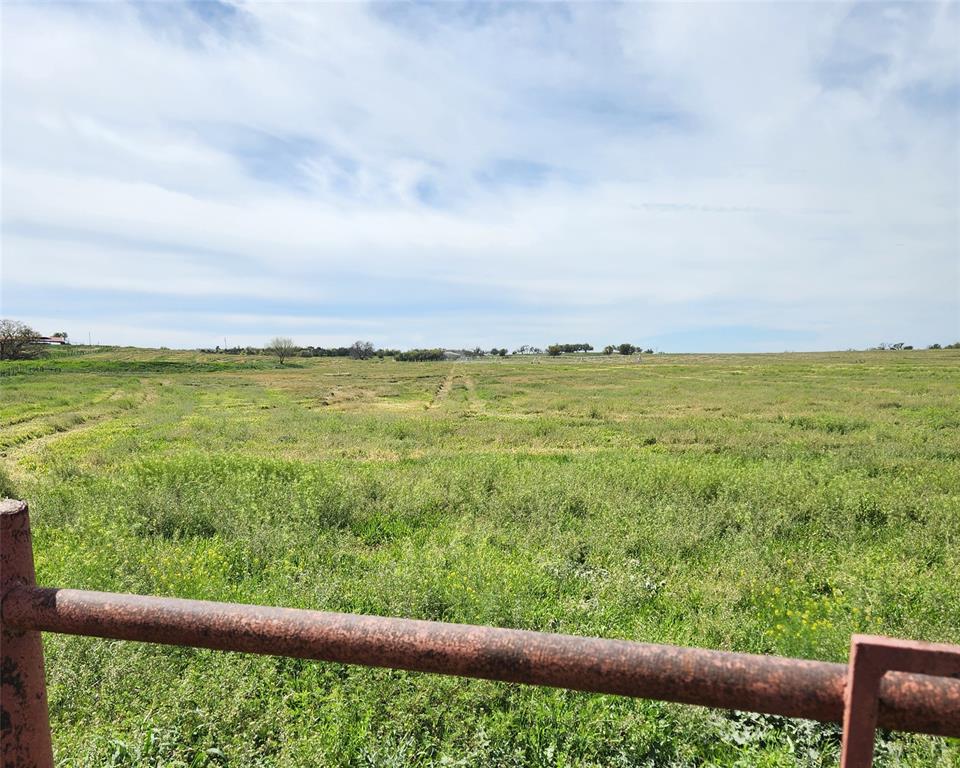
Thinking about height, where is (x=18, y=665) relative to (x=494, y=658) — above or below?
below

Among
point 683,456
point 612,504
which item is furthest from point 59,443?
point 683,456

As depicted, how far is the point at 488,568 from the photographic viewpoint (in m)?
5.98

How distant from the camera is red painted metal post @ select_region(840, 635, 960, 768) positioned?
89cm

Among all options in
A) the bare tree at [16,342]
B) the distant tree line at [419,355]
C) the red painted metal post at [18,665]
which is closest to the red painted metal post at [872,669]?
the red painted metal post at [18,665]

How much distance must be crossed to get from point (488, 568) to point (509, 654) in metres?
5.11

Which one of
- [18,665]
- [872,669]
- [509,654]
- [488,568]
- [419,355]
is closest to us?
[872,669]

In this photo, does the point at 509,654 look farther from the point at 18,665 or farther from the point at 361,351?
the point at 361,351

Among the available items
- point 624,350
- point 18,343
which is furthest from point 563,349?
point 18,343

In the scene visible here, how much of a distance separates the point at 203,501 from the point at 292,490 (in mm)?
1351

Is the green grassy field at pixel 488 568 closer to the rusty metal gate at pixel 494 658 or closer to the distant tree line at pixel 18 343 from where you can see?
the rusty metal gate at pixel 494 658

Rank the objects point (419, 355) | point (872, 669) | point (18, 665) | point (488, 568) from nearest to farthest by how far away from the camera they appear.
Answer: point (872, 669), point (18, 665), point (488, 568), point (419, 355)

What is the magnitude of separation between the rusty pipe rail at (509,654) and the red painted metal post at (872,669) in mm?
24

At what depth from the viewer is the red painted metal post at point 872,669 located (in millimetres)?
892

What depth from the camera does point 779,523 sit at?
25.6ft
